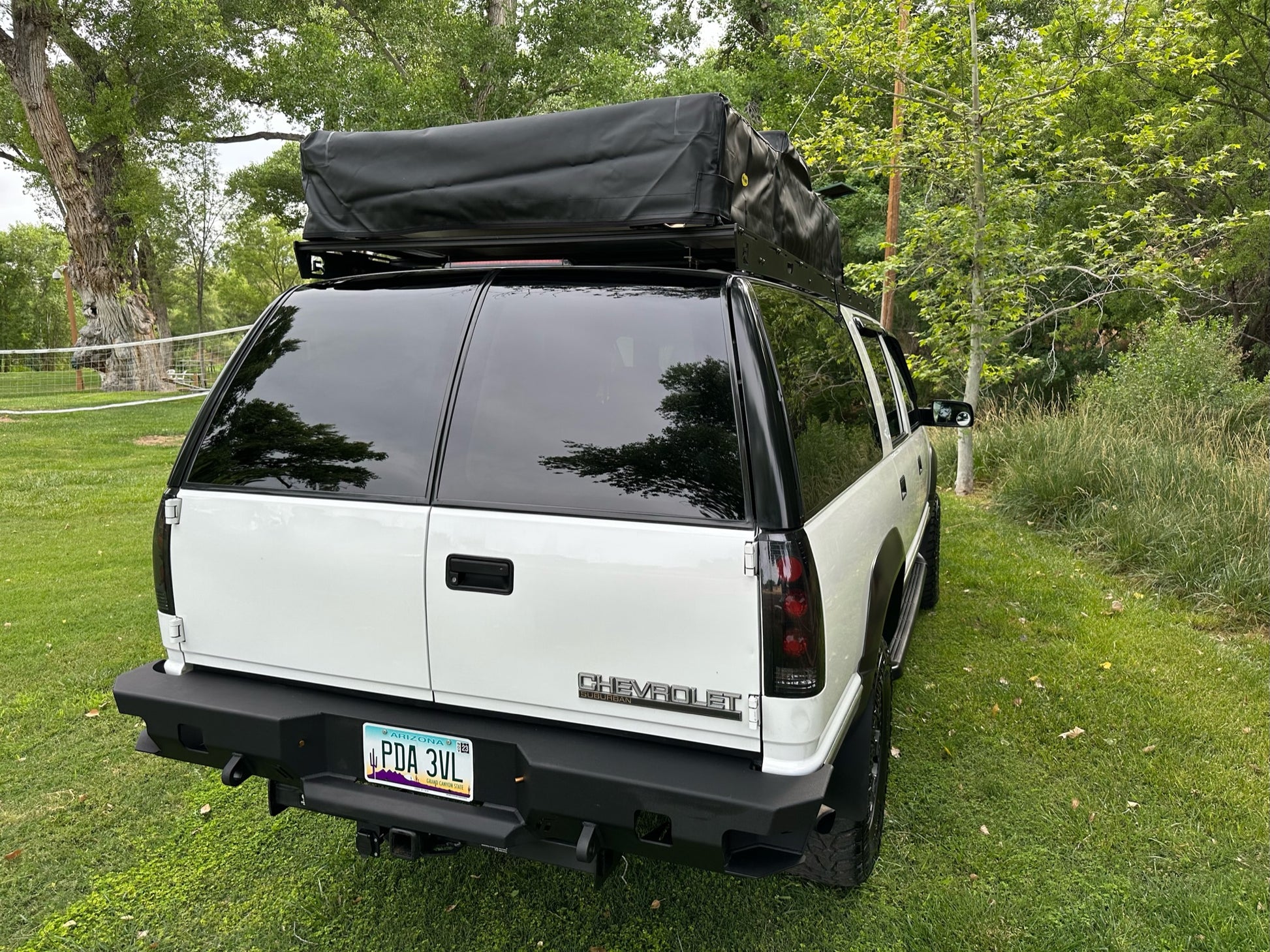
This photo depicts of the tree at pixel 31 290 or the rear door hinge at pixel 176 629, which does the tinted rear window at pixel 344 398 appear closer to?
the rear door hinge at pixel 176 629

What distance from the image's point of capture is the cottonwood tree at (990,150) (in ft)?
26.9

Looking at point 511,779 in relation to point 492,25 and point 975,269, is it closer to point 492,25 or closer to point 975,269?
point 975,269

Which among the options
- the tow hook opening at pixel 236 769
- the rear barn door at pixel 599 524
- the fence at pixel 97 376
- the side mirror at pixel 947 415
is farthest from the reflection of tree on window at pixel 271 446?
the fence at pixel 97 376

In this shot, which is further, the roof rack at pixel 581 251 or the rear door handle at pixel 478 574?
the roof rack at pixel 581 251

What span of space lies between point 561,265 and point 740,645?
48.0 inches

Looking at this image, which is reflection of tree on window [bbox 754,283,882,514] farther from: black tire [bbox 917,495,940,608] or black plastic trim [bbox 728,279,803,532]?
black tire [bbox 917,495,940,608]

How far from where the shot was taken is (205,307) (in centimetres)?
6500

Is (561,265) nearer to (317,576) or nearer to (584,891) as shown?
(317,576)

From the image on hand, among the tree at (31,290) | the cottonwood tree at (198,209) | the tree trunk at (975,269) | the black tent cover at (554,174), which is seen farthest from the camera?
the tree at (31,290)

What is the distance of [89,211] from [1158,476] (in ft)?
67.1

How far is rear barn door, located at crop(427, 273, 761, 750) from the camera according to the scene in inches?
77.7

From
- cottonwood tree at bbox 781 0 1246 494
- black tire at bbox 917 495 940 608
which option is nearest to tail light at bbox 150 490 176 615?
black tire at bbox 917 495 940 608

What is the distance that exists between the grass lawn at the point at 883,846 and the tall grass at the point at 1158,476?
933mm

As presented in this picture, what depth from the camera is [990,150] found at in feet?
28.1
